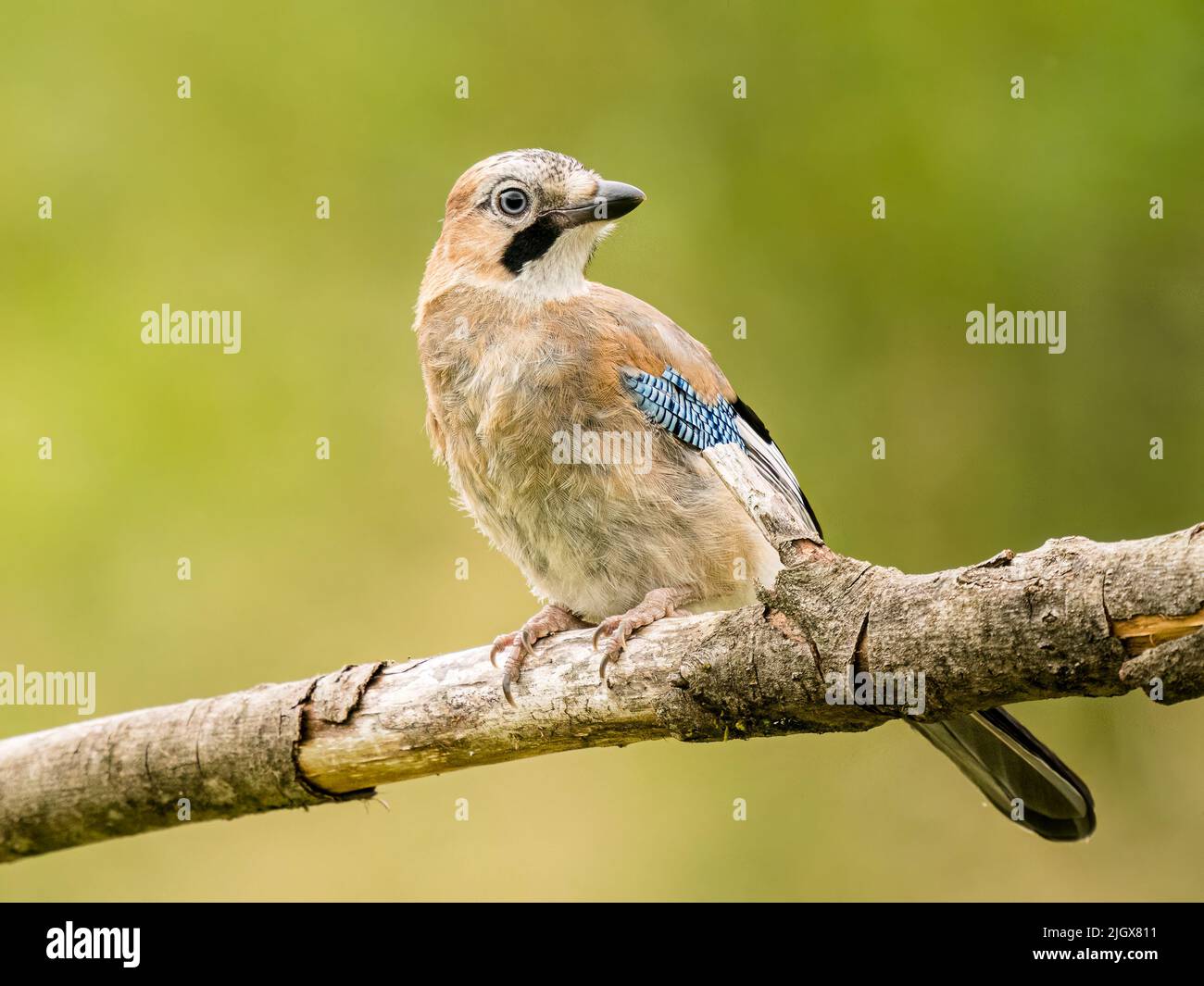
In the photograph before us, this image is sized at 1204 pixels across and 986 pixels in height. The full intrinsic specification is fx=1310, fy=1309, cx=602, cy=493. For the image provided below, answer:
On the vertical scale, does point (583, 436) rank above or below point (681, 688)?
above

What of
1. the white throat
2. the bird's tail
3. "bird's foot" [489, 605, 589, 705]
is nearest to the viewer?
"bird's foot" [489, 605, 589, 705]

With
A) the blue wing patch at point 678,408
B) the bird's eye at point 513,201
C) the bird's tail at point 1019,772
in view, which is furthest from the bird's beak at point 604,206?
the bird's tail at point 1019,772

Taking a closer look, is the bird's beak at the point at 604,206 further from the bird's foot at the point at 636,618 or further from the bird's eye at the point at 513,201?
the bird's foot at the point at 636,618

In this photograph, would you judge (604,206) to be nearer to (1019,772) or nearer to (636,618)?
(636,618)

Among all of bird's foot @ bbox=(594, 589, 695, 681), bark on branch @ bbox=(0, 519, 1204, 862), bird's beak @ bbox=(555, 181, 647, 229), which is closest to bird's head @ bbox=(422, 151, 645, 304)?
bird's beak @ bbox=(555, 181, 647, 229)

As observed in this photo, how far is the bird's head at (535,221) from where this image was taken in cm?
439

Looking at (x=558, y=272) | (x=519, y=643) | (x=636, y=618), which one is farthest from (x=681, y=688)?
(x=558, y=272)

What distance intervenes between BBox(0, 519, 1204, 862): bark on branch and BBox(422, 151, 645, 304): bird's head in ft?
4.55

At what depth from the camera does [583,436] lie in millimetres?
4031

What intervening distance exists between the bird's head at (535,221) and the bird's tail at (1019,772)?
6.18ft

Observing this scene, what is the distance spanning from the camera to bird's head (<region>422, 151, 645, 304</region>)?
4.39 m

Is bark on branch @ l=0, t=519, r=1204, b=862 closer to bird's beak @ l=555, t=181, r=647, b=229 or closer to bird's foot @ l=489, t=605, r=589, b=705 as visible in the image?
bird's foot @ l=489, t=605, r=589, b=705

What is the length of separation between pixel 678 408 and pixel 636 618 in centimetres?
95

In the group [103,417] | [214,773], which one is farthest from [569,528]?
[103,417]
